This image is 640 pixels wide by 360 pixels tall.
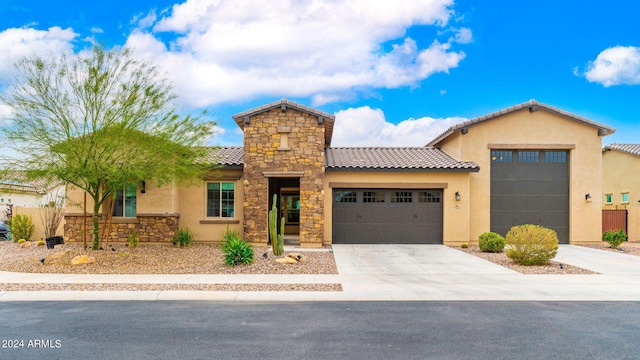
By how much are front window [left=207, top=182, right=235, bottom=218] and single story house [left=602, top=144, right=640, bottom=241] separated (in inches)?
770

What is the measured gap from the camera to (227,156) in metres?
21.9

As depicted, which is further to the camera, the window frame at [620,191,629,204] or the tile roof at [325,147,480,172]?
the window frame at [620,191,629,204]

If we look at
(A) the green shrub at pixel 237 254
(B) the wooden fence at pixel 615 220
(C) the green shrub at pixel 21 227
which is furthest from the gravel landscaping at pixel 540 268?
(C) the green shrub at pixel 21 227

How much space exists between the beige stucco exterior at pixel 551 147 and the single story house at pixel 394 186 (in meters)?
0.05

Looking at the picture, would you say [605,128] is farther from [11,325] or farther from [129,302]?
[11,325]

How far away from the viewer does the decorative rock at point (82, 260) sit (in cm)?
1427

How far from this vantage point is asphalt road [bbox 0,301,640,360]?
662 cm

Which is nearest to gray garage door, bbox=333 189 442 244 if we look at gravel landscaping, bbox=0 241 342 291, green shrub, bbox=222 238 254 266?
gravel landscaping, bbox=0 241 342 291

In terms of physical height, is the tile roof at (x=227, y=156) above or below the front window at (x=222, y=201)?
above

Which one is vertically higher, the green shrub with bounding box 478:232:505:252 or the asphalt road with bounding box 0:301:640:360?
the green shrub with bounding box 478:232:505:252

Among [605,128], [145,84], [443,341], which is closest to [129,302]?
[443,341]

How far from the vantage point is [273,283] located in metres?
11.7

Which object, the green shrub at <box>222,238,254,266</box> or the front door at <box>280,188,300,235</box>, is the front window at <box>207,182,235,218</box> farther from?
the green shrub at <box>222,238,254,266</box>

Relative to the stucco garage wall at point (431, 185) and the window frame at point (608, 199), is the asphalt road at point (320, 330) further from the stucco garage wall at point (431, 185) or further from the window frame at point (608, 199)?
A: the window frame at point (608, 199)
